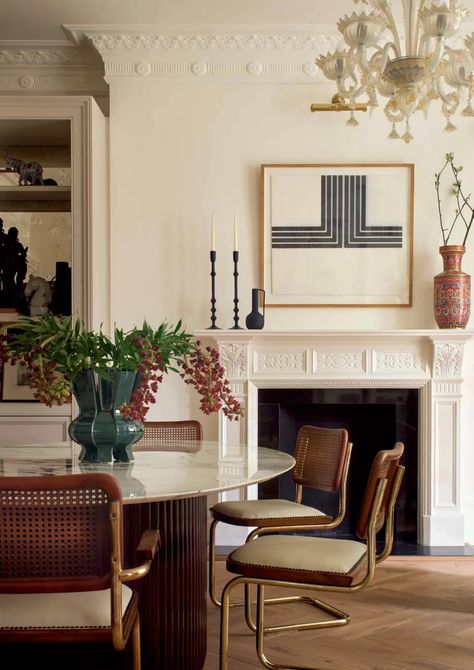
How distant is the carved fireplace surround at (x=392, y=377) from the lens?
14.5 ft

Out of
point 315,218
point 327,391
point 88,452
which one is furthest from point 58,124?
point 88,452

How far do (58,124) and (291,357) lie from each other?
195 centimetres

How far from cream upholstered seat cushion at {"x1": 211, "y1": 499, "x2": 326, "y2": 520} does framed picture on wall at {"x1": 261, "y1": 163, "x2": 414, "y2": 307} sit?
1695mm

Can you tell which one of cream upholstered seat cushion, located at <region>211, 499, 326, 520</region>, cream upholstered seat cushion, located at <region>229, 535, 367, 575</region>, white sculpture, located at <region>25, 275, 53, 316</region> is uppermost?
white sculpture, located at <region>25, 275, 53, 316</region>

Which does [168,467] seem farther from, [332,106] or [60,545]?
[332,106]

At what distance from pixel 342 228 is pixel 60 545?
324cm

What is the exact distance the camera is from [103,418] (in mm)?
2551

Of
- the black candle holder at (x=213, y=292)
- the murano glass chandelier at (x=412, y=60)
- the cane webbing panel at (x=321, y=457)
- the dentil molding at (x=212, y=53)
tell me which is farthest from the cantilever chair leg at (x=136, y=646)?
the dentil molding at (x=212, y=53)

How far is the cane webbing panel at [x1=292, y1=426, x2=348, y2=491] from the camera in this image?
2977 mm

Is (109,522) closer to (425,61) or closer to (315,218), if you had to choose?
(425,61)

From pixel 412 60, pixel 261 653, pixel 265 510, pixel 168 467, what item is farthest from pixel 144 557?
pixel 412 60

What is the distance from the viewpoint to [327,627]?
9.78 feet

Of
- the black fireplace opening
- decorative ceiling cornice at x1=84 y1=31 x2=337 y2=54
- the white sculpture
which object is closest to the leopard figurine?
the white sculpture

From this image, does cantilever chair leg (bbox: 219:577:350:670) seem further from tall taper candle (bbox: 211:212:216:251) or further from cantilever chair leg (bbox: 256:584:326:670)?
tall taper candle (bbox: 211:212:216:251)
